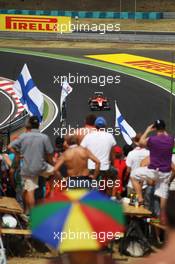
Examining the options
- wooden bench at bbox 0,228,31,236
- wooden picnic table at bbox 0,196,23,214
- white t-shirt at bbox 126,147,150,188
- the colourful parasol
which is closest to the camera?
the colourful parasol

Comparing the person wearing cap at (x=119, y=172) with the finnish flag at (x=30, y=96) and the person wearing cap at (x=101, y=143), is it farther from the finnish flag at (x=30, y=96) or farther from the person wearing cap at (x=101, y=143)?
the finnish flag at (x=30, y=96)

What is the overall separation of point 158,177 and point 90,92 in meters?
16.5

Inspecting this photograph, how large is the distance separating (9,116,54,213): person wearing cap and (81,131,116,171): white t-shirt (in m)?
0.51

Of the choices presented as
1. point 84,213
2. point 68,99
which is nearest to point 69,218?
point 84,213

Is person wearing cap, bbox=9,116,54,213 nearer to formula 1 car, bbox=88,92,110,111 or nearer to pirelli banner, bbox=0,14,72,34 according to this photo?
formula 1 car, bbox=88,92,110,111

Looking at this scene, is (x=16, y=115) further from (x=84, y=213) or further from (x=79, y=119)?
(x=84, y=213)

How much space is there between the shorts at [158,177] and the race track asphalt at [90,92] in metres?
10.1

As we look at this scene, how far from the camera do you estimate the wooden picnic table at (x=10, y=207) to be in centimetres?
865

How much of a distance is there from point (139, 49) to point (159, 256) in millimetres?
32624

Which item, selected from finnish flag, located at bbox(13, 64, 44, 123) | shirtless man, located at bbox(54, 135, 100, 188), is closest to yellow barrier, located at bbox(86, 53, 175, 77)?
finnish flag, located at bbox(13, 64, 44, 123)

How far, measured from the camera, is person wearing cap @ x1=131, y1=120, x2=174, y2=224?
28.7 feet

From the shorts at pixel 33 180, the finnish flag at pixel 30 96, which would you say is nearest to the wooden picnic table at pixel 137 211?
the shorts at pixel 33 180

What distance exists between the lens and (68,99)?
79.6 ft

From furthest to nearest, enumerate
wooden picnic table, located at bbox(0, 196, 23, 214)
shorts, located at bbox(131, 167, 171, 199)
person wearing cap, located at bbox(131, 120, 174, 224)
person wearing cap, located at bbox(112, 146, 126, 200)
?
person wearing cap, located at bbox(112, 146, 126, 200)
shorts, located at bbox(131, 167, 171, 199)
person wearing cap, located at bbox(131, 120, 174, 224)
wooden picnic table, located at bbox(0, 196, 23, 214)
